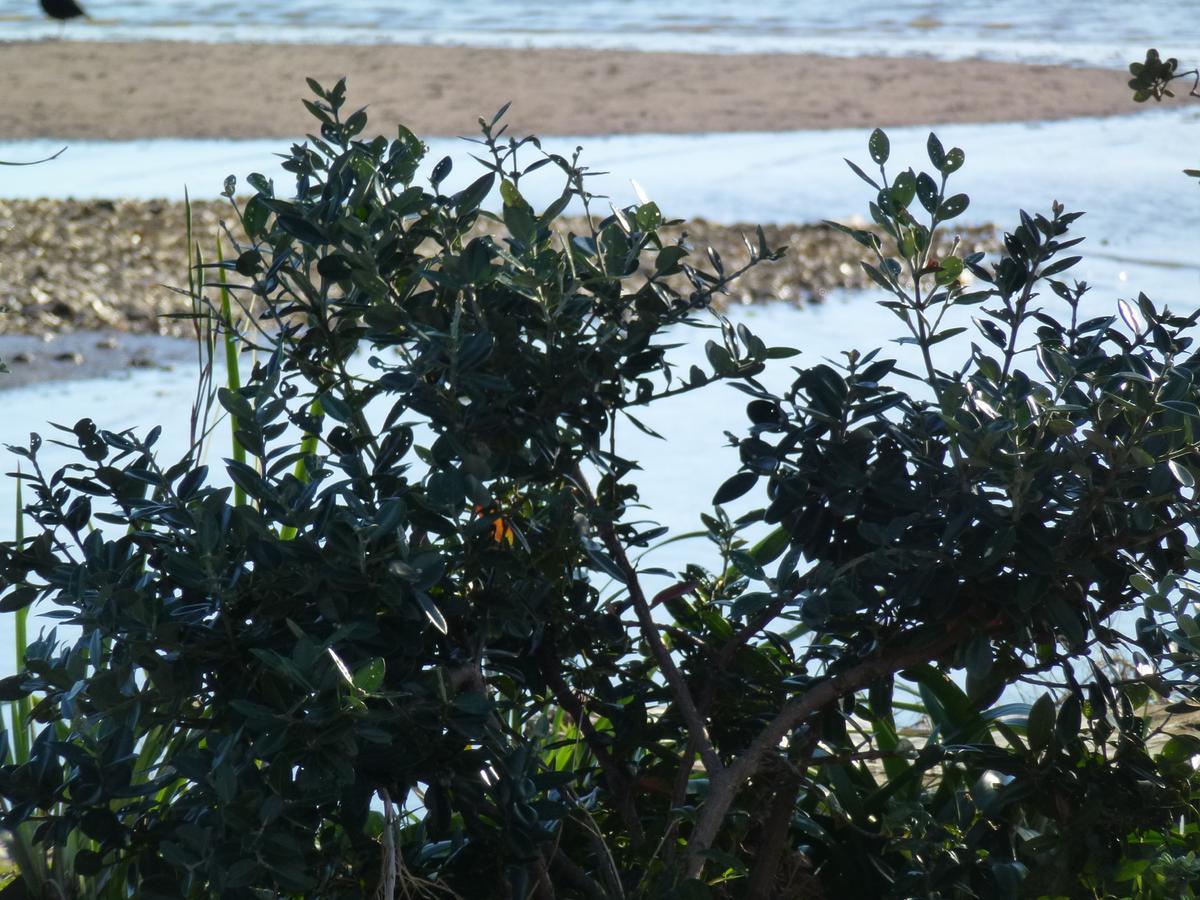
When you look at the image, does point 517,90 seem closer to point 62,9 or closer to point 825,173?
point 825,173

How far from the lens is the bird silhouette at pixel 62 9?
3.81 feet

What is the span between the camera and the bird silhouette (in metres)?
1.16

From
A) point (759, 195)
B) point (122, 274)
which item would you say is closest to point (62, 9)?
point (122, 274)

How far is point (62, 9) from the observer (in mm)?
1168

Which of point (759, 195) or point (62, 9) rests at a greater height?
point (62, 9)

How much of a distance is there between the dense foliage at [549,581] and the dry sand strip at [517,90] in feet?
23.5

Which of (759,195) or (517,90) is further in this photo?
(517,90)

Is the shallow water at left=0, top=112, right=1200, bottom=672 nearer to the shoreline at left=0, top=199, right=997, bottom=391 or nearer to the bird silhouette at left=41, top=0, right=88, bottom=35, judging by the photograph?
the shoreline at left=0, top=199, right=997, bottom=391

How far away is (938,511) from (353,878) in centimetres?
69

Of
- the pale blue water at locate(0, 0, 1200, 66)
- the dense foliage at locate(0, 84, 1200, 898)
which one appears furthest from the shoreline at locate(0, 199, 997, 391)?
the pale blue water at locate(0, 0, 1200, 66)

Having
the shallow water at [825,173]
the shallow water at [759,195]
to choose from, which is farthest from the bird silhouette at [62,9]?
the shallow water at [825,173]

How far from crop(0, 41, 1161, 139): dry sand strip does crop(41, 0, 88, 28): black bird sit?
7.24m

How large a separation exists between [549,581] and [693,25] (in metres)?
13.5

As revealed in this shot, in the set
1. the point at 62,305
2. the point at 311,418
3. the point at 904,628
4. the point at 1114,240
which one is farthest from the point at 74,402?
the point at 1114,240
